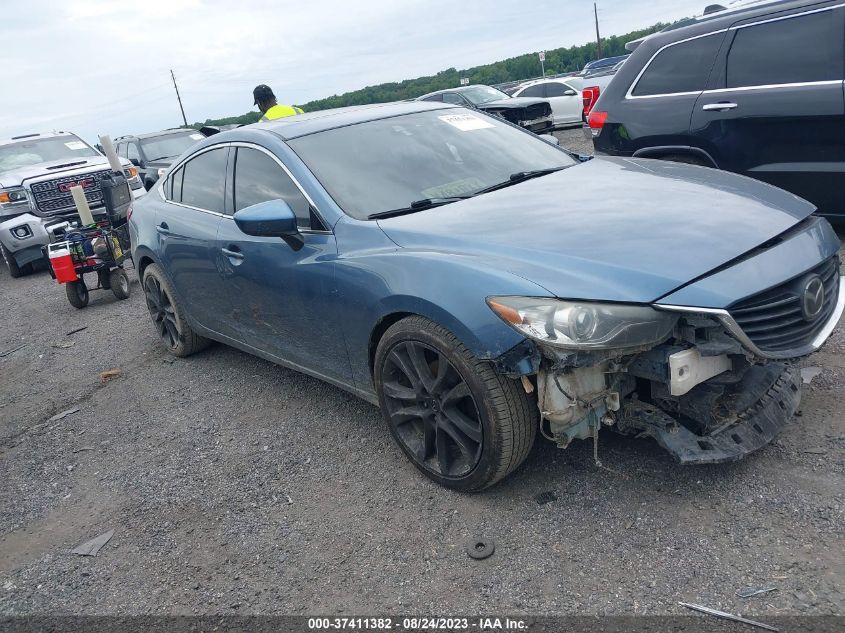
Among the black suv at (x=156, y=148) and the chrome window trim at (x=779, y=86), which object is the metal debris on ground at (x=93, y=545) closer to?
the chrome window trim at (x=779, y=86)

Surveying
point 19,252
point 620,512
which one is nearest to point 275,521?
point 620,512

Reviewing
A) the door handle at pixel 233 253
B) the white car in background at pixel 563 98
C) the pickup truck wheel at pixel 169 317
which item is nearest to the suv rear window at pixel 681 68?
the door handle at pixel 233 253

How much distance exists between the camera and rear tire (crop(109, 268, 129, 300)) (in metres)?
8.05

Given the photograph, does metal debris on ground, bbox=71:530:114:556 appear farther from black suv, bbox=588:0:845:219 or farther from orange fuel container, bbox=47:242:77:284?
orange fuel container, bbox=47:242:77:284

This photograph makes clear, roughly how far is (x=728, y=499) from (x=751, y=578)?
1.48ft

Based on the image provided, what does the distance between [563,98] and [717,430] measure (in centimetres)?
1811

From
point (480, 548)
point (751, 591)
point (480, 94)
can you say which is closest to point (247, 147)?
point (480, 548)

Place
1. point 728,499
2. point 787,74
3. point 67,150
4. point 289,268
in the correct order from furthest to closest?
point 67,150 → point 787,74 → point 289,268 → point 728,499

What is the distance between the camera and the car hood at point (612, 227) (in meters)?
2.66

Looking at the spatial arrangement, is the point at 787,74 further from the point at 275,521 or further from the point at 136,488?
the point at 136,488

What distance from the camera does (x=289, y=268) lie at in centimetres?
375

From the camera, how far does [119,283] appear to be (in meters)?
8.10

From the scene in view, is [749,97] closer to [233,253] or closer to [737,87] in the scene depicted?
[737,87]

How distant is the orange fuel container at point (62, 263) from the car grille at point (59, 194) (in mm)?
3213
